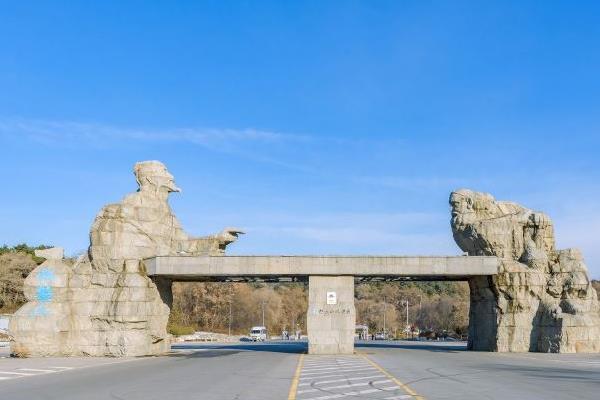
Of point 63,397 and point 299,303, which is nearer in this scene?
point 63,397

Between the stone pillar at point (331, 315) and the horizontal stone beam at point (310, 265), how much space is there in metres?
0.68

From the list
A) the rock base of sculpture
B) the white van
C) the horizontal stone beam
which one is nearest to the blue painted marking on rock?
the rock base of sculpture

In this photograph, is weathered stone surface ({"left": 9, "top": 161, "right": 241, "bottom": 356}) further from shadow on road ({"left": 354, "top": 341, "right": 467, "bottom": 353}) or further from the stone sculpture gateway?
shadow on road ({"left": 354, "top": 341, "right": 467, "bottom": 353})

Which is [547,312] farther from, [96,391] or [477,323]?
[96,391]

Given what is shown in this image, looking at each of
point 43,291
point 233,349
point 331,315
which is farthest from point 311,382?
point 233,349

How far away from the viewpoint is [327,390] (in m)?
16.7

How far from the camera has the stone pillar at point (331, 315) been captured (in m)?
38.2

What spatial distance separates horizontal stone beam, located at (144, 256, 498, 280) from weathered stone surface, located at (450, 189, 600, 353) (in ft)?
9.62

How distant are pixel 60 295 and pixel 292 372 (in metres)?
19.5

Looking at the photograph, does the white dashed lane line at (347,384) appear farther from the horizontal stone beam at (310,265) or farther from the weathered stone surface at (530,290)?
the weathered stone surface at (530,290)

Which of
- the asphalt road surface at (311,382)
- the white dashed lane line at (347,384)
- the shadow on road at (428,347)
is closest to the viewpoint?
the white dashed lane line at (347,384)

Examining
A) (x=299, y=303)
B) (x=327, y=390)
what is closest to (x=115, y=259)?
(x=327, y=390)

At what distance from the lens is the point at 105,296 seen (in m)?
38.2

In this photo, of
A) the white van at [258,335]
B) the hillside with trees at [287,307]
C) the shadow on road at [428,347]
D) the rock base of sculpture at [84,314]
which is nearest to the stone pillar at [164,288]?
the rock base of sculpture at [84,314]
